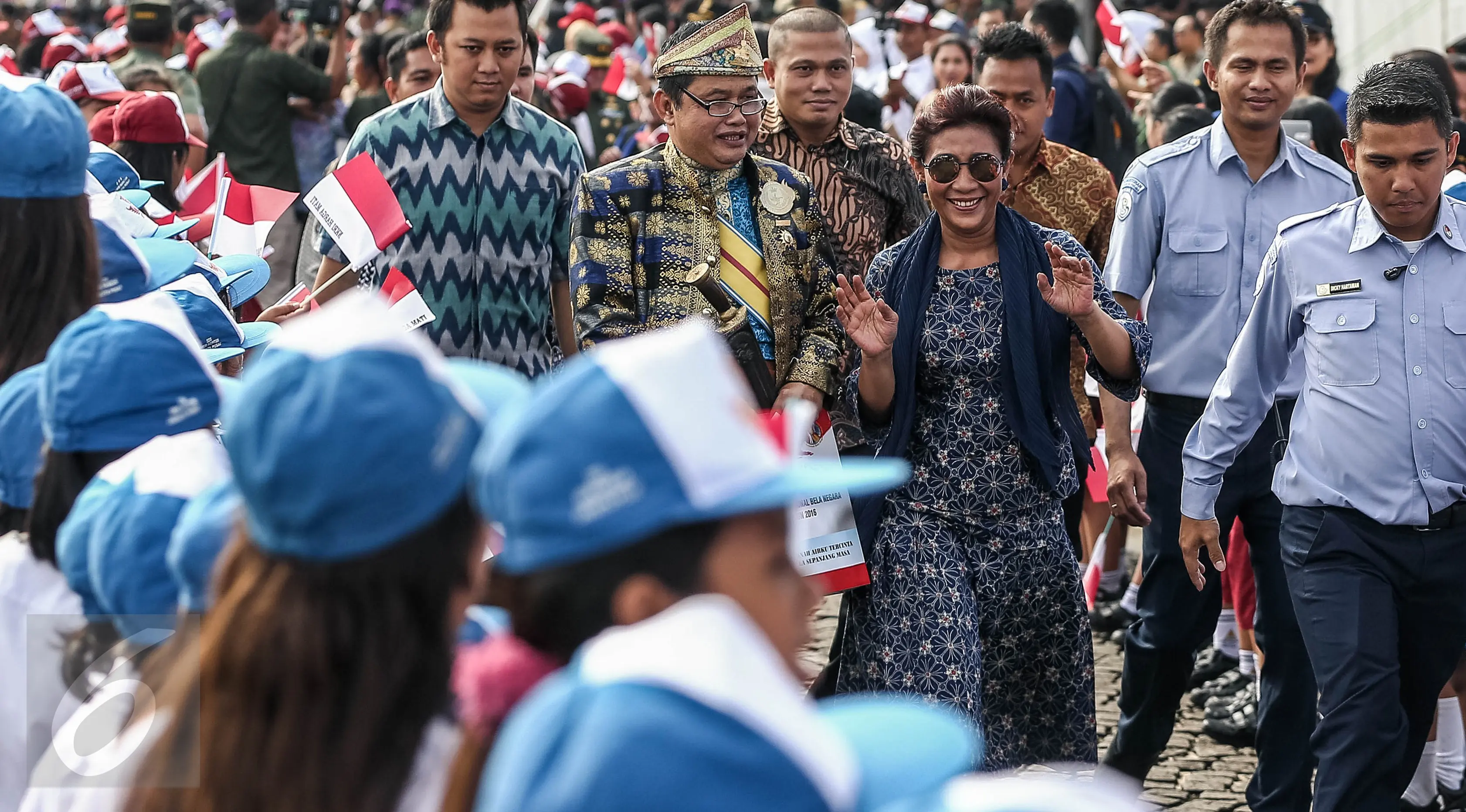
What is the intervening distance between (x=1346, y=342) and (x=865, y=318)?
123 cm

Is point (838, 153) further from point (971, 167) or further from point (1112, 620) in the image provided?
point (1112, 620)

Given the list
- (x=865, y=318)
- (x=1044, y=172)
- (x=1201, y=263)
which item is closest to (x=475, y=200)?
(x=865, y=318)

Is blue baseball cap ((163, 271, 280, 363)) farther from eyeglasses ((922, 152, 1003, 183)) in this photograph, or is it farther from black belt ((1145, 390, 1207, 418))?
black belt ((1145, 390, 1207, 418))

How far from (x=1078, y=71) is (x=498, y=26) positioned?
440cm

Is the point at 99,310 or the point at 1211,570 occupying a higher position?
the point at 99,310

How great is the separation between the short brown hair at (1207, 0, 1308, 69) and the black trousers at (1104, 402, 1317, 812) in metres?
1.20

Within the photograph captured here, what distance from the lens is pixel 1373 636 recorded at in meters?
4.27

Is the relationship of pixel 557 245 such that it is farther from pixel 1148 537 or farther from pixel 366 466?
pixel 366 466

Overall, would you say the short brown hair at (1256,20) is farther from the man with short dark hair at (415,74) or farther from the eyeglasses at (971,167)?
the man with short dark hair at (415,74)

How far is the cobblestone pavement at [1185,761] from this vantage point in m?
5.38

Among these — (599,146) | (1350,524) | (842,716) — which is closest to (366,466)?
(842,716)

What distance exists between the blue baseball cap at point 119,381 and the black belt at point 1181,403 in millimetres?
3576

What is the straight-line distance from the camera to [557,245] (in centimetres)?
566

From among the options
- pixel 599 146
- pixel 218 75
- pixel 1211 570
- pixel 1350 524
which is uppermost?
pixel 218 75
